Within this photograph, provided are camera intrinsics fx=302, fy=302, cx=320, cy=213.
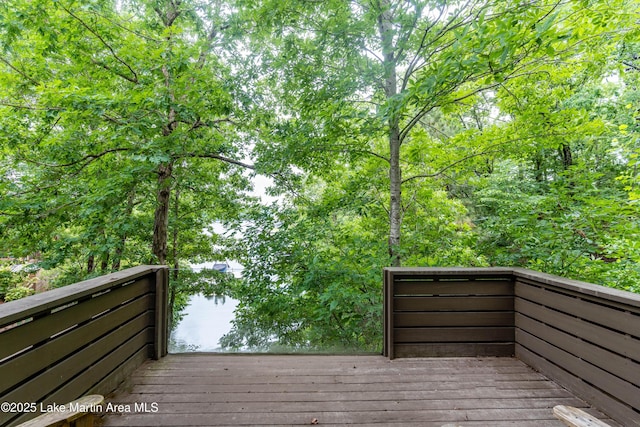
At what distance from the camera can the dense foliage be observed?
2887 mm

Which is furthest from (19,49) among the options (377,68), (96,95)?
(377,68)

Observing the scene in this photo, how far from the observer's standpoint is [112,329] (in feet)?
7.19

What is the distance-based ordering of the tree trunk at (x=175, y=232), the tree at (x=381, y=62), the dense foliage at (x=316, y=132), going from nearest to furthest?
the tree at (x=381, y=62)
the dense foliage at (x=316, y=132)
the tree trunk at (x=175, y=232)

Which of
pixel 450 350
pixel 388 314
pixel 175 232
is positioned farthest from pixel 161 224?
pixel 450 350

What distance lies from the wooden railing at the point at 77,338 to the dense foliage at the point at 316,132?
140 centimetres

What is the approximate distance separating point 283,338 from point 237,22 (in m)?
4.27

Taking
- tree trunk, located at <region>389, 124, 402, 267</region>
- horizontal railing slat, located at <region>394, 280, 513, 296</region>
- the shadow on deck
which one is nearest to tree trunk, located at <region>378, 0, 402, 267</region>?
tree trunk, located at <region>389, 124, 402, 267</region>

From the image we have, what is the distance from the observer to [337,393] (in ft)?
7.07

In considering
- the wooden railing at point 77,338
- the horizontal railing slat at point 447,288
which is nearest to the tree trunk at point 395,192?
the horizontal railing slat at point 447,288

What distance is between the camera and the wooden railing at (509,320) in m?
2.00

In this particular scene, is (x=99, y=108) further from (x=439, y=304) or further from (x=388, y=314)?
(x=439, y=304)

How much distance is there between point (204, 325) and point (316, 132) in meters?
Result: 3.01

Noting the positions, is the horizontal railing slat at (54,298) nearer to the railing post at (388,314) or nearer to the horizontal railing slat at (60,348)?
the horizontal railing slat at (60,348)

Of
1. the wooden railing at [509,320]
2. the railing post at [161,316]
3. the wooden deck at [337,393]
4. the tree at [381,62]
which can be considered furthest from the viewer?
Result: the railing post at [161,316]
